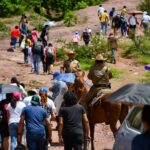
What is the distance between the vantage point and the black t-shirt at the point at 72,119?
10.7 m

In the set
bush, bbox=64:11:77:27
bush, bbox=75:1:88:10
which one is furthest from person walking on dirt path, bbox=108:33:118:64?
bush, bbox=75:1:88:10

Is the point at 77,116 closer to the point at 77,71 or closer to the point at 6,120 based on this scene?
the point at 6,120

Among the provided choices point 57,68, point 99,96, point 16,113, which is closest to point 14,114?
point 16,113

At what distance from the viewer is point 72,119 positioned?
1069cm

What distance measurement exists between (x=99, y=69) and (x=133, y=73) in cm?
1540

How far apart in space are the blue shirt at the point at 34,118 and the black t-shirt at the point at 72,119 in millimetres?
456

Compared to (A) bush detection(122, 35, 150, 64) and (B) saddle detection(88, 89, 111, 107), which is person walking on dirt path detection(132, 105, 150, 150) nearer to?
(B) saddle detection(88, 89, 111, 107)

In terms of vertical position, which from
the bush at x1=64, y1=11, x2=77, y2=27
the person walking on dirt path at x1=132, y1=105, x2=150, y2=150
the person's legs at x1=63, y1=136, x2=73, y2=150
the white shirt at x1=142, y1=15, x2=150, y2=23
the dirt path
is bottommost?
the dirt path

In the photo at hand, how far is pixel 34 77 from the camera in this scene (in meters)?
25.8

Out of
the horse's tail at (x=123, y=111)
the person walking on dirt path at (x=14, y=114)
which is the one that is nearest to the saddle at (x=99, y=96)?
the horse's tail at (x=123, y=111)

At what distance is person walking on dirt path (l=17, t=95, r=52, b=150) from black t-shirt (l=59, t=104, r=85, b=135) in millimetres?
471

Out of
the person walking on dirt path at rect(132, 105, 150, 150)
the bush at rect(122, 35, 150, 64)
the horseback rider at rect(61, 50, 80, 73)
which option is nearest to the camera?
the person walking on dirt path at rect(132, 105, 150, 150)

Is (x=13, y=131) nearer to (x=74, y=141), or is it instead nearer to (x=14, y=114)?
(x=14, y=114)

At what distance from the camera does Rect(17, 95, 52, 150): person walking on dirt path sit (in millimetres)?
10992
